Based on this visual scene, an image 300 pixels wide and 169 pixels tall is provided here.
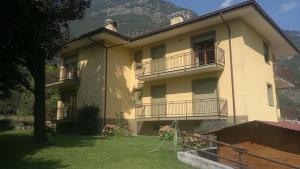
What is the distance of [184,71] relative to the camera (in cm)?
1947

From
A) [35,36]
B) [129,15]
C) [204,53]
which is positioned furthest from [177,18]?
[129,15]

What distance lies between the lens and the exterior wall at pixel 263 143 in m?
8.88

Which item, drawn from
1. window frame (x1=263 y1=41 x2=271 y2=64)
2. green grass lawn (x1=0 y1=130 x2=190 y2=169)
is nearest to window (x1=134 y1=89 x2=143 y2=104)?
window frame (x1=263 y1=41 x2=271 y2=64)

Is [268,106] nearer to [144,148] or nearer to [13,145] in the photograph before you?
[144,148]

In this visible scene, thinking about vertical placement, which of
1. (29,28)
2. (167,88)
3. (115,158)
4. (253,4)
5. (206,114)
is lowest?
(115,158)

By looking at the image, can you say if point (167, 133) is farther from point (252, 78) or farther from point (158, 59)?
point (158, 59)

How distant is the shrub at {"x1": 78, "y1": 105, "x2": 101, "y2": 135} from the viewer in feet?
69.9

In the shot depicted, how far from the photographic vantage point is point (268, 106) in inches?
817

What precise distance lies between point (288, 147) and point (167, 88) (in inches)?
507

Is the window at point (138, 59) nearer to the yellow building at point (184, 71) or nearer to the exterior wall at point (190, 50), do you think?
the yellow building at point (184, 71)

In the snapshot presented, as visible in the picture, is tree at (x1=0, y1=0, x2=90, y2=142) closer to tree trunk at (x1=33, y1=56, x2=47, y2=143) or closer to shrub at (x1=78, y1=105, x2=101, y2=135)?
tree trunk at (x1=33, y1=56, x2=47, y2=143)

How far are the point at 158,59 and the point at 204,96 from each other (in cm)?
446

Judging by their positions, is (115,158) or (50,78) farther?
(50,78)

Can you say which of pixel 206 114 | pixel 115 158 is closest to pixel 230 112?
pixel 206 114
